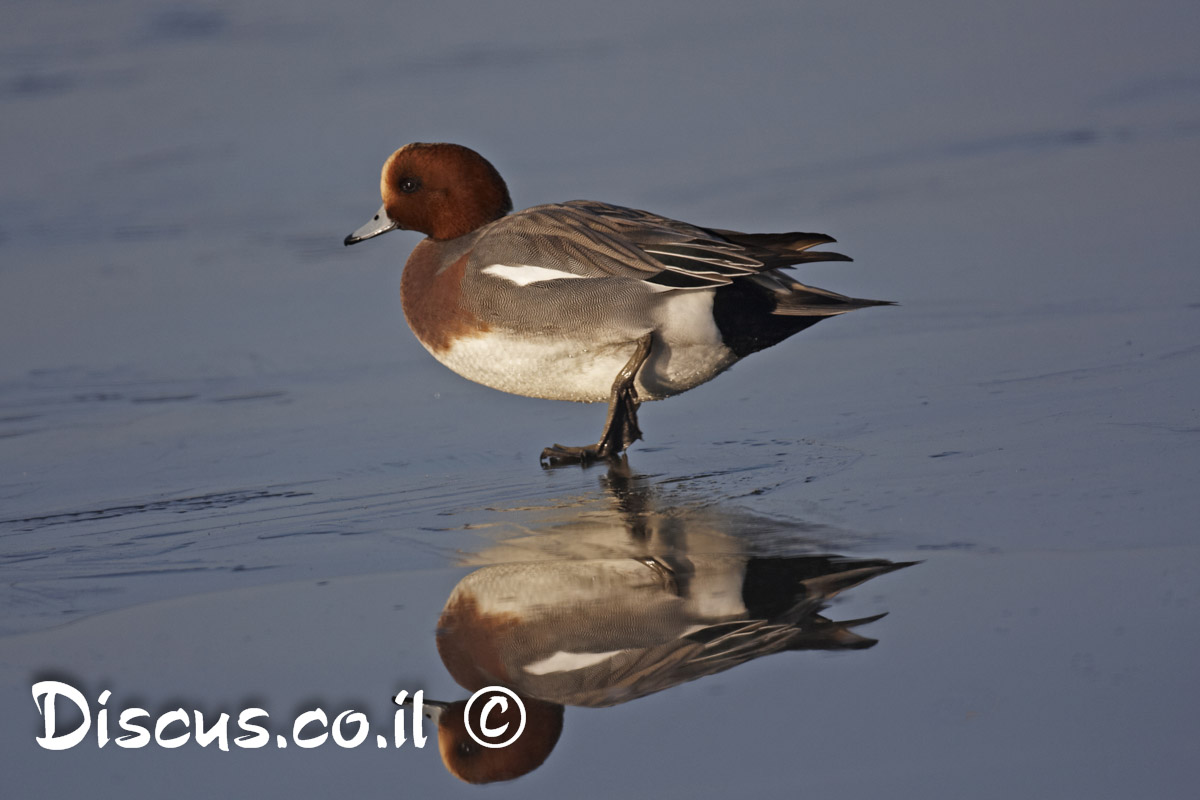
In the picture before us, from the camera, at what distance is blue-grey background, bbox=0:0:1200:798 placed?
2.83 meters

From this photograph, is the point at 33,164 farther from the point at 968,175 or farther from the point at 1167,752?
the point at 1167,752

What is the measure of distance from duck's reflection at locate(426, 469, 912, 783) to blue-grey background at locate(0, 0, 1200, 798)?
69 millimetres

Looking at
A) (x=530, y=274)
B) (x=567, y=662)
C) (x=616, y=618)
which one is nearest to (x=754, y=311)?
(x=530, y=274)

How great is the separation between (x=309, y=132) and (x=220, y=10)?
296cm

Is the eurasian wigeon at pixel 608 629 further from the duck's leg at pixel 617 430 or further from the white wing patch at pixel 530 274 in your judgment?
A: the white wing patch at pixel 530 274

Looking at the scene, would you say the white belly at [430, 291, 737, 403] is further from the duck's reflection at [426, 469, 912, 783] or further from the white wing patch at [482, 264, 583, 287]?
the duck's reflection at [426, 469, 912, 783]

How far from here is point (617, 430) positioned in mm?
4824

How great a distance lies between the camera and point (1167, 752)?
2580 millimetres

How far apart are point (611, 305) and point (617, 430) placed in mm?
391

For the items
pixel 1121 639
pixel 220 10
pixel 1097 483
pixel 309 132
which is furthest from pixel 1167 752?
pixel 220 10

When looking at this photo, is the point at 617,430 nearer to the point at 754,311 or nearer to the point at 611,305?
the point at 611,305

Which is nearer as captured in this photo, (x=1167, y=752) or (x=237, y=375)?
(x=1167, y=752)

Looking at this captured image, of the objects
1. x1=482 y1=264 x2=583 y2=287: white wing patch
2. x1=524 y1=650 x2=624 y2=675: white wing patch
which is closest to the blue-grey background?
x1=524 y1=650 x2=624 y2=675: white wing patch

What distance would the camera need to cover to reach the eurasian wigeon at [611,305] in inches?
188
